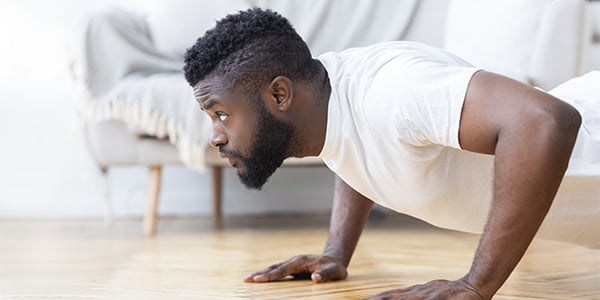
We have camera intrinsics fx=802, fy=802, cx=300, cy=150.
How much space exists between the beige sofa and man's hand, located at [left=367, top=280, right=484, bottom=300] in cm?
106

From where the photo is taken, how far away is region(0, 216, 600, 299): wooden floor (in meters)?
1.20

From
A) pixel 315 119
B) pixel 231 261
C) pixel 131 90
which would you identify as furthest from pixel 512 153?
pixel 131 90

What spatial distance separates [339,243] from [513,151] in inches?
19.5

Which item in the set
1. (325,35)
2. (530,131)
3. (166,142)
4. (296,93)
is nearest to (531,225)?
(530,131)

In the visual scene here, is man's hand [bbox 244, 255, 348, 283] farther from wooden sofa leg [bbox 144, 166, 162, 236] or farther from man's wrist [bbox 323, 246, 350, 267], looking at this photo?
wooden sofa leg [bbox 144, 166, 162, 236]

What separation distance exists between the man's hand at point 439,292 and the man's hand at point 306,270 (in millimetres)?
257

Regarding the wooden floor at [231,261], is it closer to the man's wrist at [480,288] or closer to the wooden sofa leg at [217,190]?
the wooden sofa leg at [217,190]

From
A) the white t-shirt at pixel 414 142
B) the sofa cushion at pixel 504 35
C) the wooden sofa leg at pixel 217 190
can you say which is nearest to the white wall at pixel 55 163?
the wooden sofa leg at pixel 217 190

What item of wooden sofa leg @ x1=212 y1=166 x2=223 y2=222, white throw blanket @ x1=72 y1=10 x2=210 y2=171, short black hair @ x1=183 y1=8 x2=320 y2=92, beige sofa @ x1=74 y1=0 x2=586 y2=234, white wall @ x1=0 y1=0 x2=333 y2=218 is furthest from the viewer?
white wall @ x1=0 y1=0 x2=333 y2=218

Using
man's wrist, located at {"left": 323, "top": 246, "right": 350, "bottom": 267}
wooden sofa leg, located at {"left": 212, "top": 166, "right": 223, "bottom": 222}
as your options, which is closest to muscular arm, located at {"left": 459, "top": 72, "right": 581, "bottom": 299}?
man's wrist, located at {"left": 323, "top": 246, "right": 350, "bottom": 267}

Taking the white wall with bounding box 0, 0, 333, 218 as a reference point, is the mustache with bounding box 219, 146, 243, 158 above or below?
above

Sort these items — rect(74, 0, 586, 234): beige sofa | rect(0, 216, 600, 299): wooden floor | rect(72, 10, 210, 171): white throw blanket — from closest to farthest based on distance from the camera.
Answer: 1. rect(0, 216, 600, 299): wooden floor
2. rect(74, 0, 586, 234): beige sofa
3. rect(72, 10, 210, 171): white throw blanket

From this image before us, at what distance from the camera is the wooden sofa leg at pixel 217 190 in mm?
2641

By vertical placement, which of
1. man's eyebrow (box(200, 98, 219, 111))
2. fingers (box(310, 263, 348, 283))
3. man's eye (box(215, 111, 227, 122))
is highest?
man's eyebrow (box(200, 98, 219, 111))
